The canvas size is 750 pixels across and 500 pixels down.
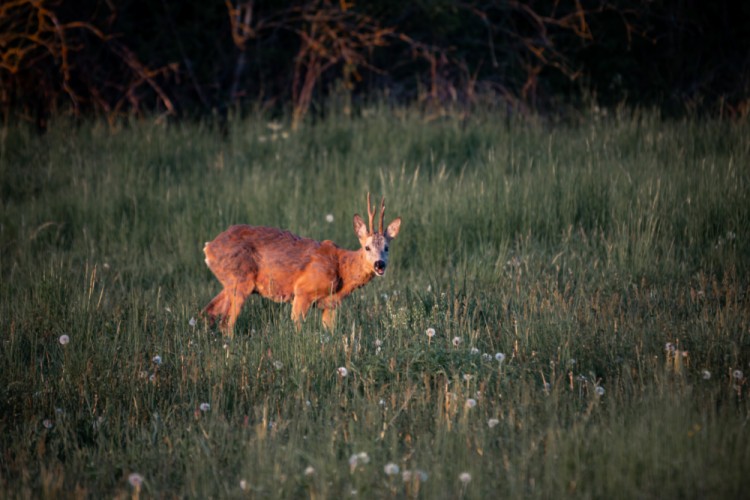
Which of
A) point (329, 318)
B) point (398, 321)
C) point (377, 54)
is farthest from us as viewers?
point (377, 54)

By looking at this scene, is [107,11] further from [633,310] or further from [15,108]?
[633,310]

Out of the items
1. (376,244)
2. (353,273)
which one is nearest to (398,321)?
(376,244)

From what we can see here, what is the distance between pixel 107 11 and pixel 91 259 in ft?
25.5

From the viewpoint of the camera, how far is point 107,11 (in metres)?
15.7

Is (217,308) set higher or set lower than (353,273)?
lower

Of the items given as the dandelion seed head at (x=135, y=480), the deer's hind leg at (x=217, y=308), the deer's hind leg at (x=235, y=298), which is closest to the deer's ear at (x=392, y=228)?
the deer's hind leg at (x=235, y=298)

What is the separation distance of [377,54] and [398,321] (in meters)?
11.0

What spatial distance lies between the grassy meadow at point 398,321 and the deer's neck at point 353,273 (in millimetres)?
187

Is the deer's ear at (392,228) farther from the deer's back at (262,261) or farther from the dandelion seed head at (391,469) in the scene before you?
the dandelion seed head at (391,469)

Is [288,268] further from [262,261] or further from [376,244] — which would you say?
[376,244]

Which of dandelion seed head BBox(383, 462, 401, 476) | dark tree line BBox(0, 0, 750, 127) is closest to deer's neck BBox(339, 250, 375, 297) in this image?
dandelion seed head BBox(383, 462, 401, 476)

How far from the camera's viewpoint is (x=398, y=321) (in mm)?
6680

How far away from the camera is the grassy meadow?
475 cm

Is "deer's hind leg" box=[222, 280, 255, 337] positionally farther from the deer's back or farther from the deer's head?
the deer's head
